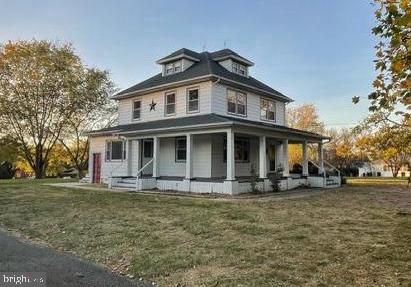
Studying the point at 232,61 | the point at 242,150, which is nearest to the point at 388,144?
the point at 242,150

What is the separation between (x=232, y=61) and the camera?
905 inches

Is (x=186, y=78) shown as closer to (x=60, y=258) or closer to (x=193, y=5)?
(x=193, y=5)

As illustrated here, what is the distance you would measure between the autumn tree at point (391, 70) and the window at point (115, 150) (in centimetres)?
2111

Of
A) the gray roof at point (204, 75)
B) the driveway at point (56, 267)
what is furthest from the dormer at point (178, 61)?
the driveway at point (56, 267)

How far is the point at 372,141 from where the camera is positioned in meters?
3.88

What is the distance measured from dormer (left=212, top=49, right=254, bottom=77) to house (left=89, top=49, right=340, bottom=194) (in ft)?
0.23

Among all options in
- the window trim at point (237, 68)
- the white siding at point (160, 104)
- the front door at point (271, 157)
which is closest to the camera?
the white siding at point (160, 104)

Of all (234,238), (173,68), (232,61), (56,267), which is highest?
(232,61)

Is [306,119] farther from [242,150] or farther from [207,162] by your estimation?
[207,162]

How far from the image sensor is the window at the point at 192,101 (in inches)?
790

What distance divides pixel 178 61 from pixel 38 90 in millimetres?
17724

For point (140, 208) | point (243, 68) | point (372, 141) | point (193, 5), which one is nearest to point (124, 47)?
point (193, 5)

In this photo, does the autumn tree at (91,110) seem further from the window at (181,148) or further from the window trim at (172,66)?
the window at (181,148)

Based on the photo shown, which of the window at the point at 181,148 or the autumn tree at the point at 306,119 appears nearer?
the window at the point at 181,148
